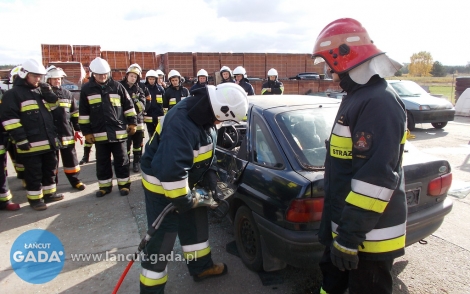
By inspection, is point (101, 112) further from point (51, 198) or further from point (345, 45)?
point (345, 45)

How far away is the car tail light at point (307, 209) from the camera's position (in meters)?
2.31

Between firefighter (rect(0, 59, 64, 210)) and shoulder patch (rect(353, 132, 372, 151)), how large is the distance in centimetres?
452

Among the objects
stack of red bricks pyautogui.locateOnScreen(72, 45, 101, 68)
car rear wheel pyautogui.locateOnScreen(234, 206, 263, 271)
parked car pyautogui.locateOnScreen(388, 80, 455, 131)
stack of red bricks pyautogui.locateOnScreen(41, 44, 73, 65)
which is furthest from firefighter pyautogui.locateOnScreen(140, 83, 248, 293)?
stack of red bricks pyautogui.locateOnScreen(41, 44, 73, 65)

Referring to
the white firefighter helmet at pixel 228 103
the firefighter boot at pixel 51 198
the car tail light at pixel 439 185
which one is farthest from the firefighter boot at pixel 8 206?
the car tail light at pixel 439 185

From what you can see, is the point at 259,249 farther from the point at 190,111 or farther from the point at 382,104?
the point at 382,104

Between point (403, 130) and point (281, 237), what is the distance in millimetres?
1227

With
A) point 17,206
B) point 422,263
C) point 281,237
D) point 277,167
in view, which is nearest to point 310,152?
point 277,167

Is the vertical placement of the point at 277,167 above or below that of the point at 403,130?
below

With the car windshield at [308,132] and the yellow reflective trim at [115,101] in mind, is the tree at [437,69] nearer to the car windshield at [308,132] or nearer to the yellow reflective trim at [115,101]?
the yellow reflective trim at [115,101]

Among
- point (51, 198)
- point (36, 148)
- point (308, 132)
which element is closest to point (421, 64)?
point (308, 132)

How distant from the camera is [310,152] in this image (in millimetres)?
2670

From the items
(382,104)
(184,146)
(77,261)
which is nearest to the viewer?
(382,104)

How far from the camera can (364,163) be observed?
1.59 m

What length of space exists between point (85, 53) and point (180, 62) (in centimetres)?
540
